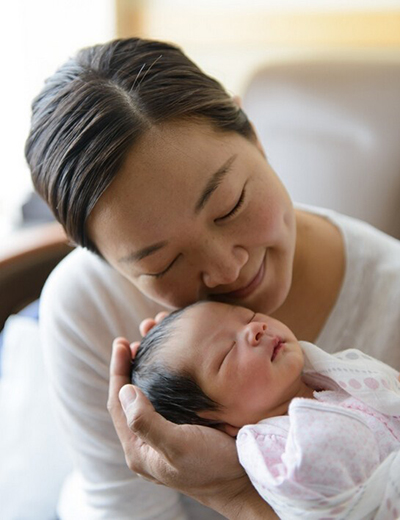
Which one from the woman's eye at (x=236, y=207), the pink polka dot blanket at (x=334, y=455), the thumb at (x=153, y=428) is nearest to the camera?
the pink polka dot blanket at (x=334, y=455)

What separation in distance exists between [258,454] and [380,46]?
1.78 m

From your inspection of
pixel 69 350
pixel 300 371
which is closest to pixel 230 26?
pixel 69 350

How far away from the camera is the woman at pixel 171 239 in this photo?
3.00 ft

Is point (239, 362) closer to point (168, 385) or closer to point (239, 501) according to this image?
point (168, 385)

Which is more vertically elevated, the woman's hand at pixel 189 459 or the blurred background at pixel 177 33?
the blurred background at pixel 177 33

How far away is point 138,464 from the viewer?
0.97m

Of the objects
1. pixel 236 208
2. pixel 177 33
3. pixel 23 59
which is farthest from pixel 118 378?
pixel 177 33

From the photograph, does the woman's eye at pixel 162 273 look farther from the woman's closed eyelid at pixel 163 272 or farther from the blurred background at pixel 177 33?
the blurred background at pixel 177 33

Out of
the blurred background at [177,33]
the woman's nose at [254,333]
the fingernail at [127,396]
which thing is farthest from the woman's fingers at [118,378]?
the blurred background at [177,33]

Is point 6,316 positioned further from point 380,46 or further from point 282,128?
point 380,46

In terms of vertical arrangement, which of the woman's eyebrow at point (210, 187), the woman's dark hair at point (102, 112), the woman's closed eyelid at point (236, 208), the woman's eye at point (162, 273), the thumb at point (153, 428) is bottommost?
the thumb at point (153, 428)

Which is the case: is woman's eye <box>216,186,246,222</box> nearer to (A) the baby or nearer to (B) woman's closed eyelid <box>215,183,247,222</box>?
(B) woman's closed eyelid <box>215,183,247,222</box>

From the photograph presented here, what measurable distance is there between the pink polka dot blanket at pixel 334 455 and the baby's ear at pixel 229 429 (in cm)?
6

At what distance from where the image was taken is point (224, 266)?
3.13 feet
